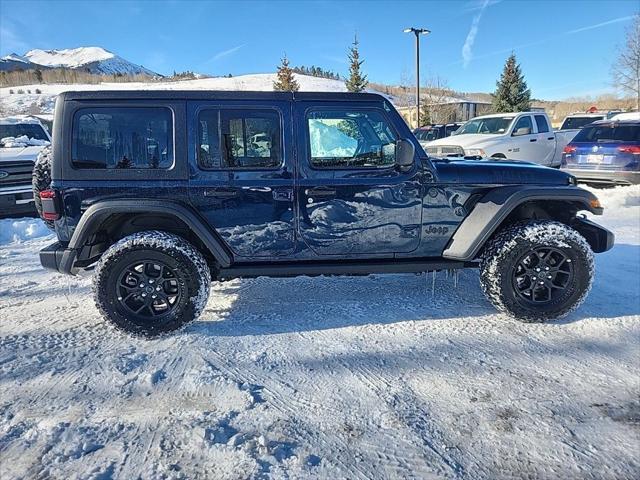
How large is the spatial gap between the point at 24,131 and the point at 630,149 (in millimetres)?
13257

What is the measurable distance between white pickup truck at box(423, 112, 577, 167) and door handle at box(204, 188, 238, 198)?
24.9 feet

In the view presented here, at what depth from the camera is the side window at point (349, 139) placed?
3.41 metres

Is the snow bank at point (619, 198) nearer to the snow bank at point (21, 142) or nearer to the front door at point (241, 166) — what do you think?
the front door at point (241, 166)

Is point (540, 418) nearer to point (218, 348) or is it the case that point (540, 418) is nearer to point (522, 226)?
point (522, 226)

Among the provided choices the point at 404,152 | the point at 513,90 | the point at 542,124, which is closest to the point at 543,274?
the point at 404,152

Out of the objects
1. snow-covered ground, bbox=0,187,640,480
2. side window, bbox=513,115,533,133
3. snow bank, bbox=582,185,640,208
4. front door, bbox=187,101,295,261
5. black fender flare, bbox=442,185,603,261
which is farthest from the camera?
side window, bbox=513,115,533,133

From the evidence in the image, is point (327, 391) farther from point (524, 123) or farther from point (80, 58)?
point (80, 58)

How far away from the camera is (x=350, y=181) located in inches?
133

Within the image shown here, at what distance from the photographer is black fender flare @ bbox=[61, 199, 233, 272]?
10.4ft

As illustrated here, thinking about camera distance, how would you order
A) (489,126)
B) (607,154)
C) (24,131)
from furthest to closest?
1. (489,126)
2. (24,131)
3. (607,154)

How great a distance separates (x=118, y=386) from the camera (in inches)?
104

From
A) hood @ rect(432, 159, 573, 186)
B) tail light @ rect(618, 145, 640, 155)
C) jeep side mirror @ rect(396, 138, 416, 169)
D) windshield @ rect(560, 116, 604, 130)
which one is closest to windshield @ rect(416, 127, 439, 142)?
windshield @ rect(560, 116, 604, 130)

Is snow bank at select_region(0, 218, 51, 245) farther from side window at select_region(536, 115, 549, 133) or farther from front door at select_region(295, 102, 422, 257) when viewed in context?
side window at select_region(536, 115, 549, 133)

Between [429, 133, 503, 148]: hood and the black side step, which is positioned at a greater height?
[429, 133, 503, 148]: hood
